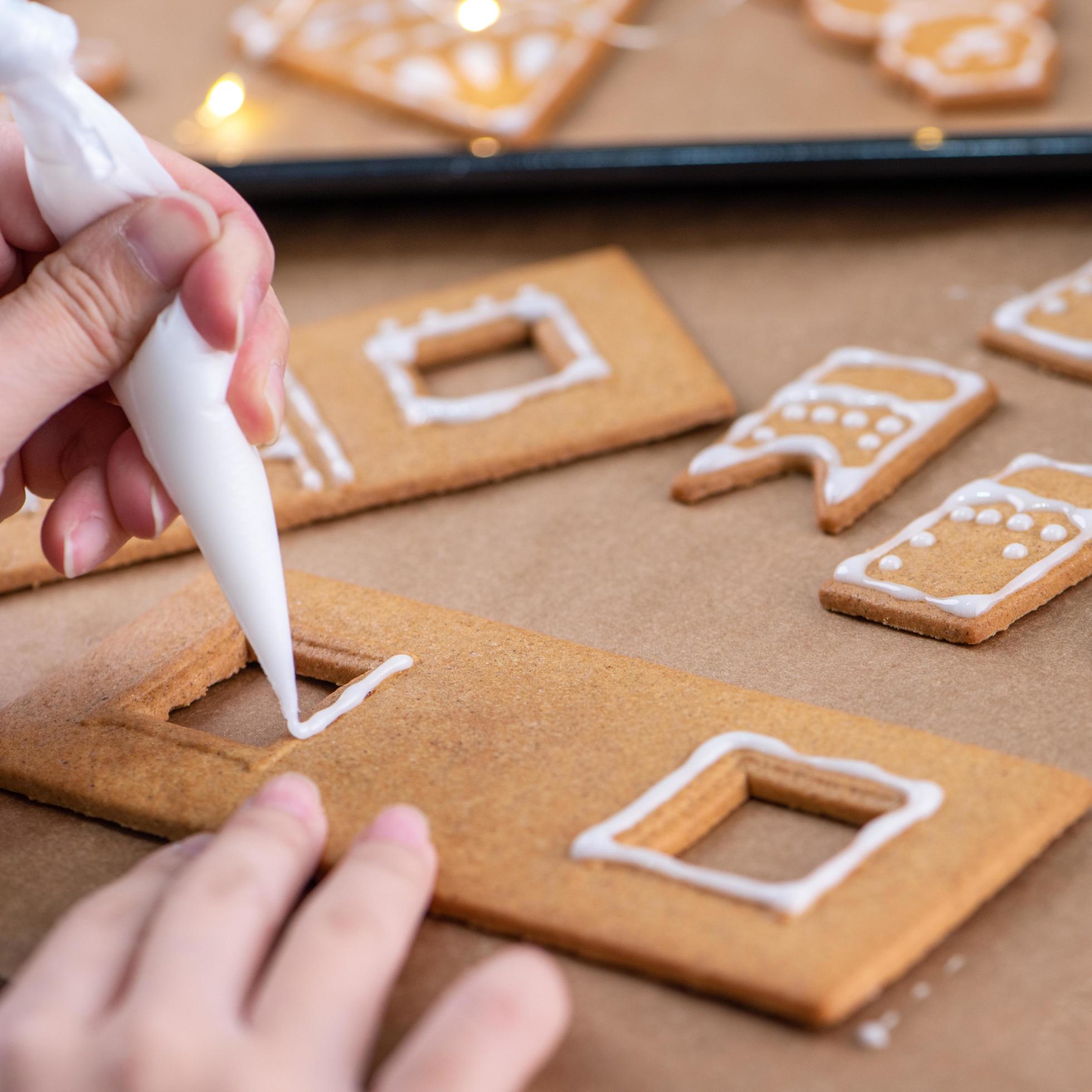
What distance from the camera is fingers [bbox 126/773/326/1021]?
2.93ft

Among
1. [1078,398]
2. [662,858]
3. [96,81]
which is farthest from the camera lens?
[96,81]

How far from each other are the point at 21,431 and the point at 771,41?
163 centimetres

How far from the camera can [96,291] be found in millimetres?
1046

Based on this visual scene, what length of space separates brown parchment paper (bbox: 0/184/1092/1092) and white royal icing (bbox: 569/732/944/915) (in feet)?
0.28

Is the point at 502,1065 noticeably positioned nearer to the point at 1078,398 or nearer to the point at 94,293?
the point at 94,293

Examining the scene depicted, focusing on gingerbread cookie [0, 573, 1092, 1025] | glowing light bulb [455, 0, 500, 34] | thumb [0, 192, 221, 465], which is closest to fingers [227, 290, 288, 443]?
thumb [0, 192, 221, 465]

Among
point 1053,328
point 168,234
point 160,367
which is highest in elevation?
point 168,234

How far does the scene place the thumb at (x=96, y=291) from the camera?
3.43ft

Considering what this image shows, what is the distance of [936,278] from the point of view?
76.2 inches

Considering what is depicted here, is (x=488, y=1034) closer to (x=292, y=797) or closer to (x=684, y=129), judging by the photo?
(x=292, y=797)

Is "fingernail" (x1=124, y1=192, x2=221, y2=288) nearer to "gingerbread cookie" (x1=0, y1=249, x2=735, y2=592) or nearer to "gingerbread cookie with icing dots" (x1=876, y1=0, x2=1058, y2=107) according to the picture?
"gingerbread cookie" (x1=0, y1=249, x2=735, y2=592)

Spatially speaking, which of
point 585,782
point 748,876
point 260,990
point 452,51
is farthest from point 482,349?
point 260,990

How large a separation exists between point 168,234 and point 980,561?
33.2 inches

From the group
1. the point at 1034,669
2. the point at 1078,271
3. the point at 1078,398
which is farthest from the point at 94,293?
the point at 1078,271
